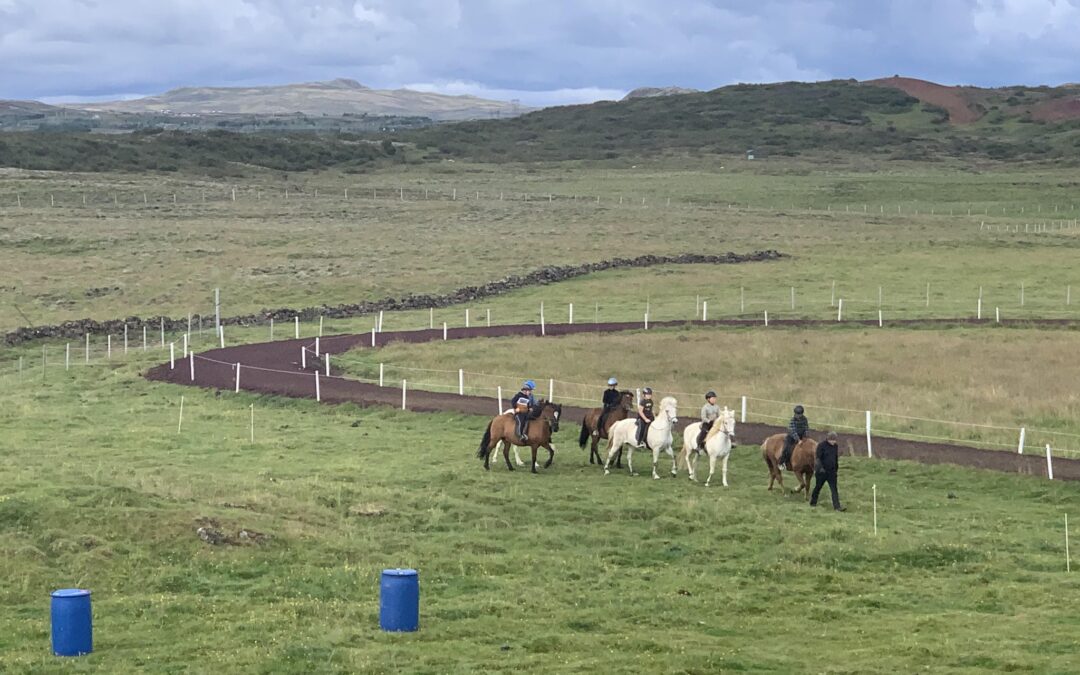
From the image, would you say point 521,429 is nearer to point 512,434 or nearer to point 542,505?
point 512,434

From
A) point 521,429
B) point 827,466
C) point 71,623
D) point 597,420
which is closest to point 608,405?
point 597,420

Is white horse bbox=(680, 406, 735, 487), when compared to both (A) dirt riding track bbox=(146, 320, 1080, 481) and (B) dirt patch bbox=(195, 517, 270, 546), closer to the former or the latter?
(A) dirt riding track bbox=(146, 320, 1080, 481)

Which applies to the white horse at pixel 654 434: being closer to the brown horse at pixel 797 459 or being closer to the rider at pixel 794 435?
the brown horse at pixel 797 459

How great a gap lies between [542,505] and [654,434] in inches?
173

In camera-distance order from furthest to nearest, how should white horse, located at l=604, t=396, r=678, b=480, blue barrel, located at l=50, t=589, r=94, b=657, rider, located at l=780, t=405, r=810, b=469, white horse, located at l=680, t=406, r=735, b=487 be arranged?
white horse, located at l=604, t=396, r=678, b=480 → white horse, located at l=680, t=406, r=735, b=487 → rider, located at l=780, t=405, r=810, b=469 → blue barrel, located at l=50, t=589, r=94, b=657

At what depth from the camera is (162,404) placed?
43.8m

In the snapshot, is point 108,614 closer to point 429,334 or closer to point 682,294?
point 429,334

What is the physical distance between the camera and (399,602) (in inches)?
742

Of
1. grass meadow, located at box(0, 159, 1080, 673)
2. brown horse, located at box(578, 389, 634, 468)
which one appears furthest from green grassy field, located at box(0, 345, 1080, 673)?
brown horse, located at box(578, 389, 634, 468)

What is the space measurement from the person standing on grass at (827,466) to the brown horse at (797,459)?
0.45 meters

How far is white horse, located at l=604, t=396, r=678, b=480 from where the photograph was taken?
3147cm

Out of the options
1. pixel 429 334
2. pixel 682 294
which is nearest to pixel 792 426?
pixel 429 334

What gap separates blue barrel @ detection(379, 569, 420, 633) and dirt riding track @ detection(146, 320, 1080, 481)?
16917 millimetres

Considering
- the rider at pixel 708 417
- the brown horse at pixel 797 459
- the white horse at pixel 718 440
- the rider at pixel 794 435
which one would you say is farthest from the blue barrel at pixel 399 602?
the rider at pixel 708 417
